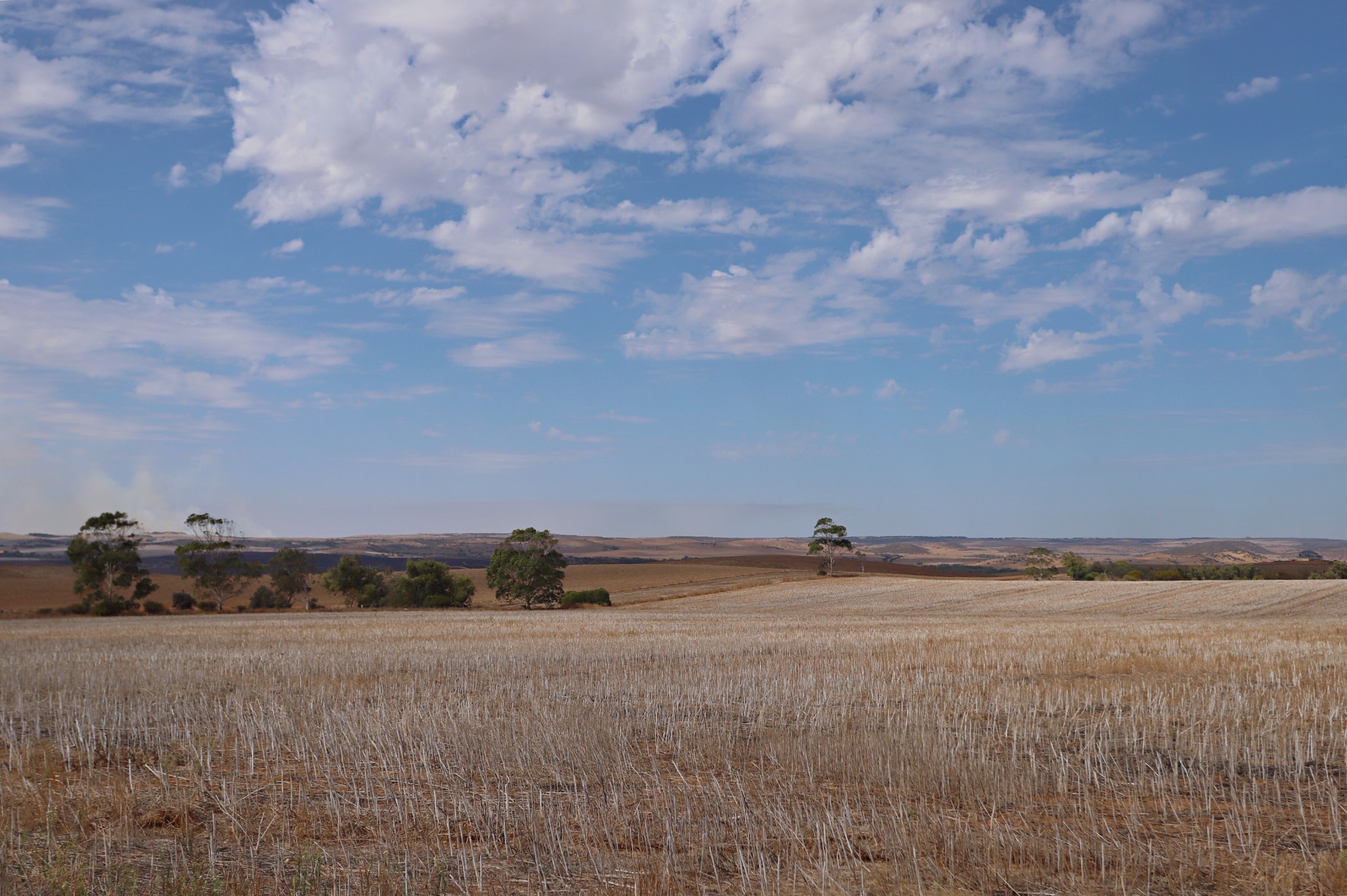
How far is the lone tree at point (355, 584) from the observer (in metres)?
94.6

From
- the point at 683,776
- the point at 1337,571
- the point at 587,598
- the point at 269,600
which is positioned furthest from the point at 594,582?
the point at 683,776

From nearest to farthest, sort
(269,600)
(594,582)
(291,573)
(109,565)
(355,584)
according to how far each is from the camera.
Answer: (109,565) < (269,600) < (355,584) < (291,573) < (594,582)

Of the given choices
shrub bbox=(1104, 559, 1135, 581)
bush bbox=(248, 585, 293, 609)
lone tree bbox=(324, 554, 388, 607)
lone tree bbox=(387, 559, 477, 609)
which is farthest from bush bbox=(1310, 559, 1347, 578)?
bush bbox=(248, 585, 293, 609)

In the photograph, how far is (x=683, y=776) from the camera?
8797 millimetres

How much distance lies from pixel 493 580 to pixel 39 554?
16483 cm

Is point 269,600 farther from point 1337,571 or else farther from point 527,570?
point 1337,571

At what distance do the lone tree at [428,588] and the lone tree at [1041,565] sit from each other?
68621 millimetres

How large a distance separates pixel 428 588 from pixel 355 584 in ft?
35.2

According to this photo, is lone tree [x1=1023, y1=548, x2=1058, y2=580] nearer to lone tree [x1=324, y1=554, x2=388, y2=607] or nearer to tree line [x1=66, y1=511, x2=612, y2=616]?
tree line [x1=66, y1=511, x2=612, y2=616]

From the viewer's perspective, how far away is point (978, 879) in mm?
5785

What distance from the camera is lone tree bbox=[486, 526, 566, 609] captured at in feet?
273

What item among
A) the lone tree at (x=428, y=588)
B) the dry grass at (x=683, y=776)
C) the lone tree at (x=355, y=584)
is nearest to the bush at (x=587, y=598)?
the lone tree at (x=428, y=588)

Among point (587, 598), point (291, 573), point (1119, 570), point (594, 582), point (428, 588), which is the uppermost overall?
point (291, 573)

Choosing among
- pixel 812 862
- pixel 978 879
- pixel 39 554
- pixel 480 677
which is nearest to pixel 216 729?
pixel 480 677
